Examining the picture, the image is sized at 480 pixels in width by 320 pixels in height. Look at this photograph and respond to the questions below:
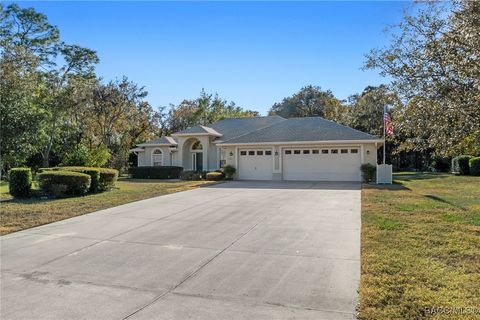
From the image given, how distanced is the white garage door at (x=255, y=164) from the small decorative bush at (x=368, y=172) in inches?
218

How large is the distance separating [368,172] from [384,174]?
44.1 inches

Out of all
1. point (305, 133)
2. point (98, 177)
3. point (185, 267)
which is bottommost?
point (185, 267)

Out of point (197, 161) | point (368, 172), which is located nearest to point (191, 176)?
point (197, 161)

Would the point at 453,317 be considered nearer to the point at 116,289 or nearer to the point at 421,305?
the point at 421,305

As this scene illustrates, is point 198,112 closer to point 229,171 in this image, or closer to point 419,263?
point 229,171

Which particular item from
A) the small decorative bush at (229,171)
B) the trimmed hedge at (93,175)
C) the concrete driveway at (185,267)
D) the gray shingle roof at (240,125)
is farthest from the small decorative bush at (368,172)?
the trimmed hedge at (93,175)

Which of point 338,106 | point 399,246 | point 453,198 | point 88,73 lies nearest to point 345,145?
point 453,198

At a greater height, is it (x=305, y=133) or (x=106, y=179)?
(x=305, y=133)

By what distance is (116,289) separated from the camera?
188 inches

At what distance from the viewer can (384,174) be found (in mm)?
19812

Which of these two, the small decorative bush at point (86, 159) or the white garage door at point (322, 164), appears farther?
the small decorative bush at point (86, 159)

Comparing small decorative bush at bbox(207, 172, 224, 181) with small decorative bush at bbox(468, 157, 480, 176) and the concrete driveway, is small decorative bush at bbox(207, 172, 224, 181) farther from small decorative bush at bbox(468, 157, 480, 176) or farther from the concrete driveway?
small decorative bush at bbox(468, 157, 480, 176)

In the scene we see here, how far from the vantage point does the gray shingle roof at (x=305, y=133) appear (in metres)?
22.2

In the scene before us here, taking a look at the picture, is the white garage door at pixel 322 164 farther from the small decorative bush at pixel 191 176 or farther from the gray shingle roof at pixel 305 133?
the small decorative bush at pixel 191 176
